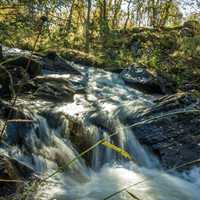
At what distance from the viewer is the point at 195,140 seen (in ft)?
32.1

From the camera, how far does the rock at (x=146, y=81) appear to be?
614 inches

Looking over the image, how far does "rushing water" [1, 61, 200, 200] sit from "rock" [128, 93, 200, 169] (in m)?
0.23

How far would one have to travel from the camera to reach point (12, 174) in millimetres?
6191

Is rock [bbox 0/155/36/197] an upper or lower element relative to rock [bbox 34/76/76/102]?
lower

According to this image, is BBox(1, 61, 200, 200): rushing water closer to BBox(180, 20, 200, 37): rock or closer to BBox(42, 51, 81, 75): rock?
BBox(42, 51, 81, 75): rock

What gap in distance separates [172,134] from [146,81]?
6056 millimetres

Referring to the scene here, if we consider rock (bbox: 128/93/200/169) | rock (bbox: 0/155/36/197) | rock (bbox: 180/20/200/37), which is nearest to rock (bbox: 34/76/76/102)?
rock (bbox: 128/93/200/169)

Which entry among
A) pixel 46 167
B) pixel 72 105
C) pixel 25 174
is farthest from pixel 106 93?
pixel 25 174

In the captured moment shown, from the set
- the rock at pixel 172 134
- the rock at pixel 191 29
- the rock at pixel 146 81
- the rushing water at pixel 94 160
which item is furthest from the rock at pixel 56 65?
the rock at pixel 191 29

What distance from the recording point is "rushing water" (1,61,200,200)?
7148 millimetres

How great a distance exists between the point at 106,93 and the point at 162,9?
2175 cm

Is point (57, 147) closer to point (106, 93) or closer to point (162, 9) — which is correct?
point (106, 93)

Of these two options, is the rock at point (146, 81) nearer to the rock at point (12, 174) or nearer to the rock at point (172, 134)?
the rock at point (172, 134)

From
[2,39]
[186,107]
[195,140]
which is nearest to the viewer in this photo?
[2,39]
